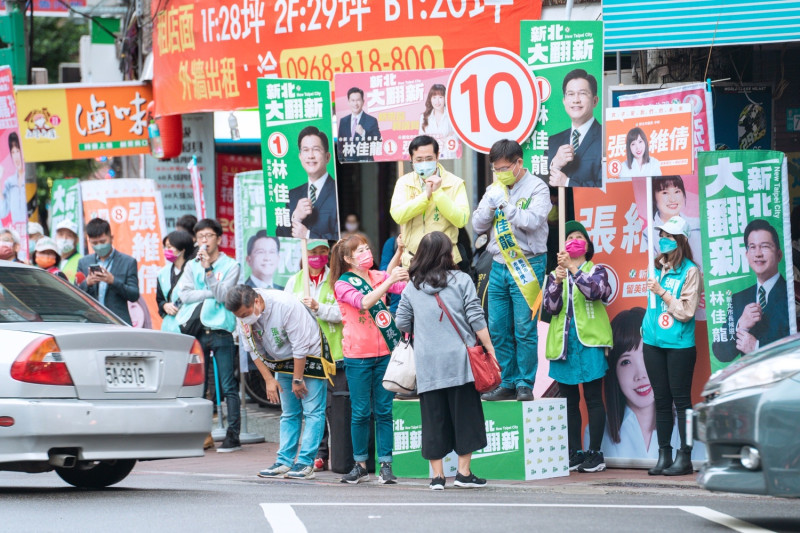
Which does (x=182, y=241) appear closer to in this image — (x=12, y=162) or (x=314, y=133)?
(x=314, y=133)

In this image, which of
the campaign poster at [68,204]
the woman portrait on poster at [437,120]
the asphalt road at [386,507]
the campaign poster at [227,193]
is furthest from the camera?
the campaign poster at [227,193]

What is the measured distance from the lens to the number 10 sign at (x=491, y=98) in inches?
429

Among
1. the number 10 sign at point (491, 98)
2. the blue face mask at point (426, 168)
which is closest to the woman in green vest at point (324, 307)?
the blue face mask at point (426, 168)

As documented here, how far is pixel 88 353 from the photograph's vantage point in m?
8.69

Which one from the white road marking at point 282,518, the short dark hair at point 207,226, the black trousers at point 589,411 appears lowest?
the white road marking at point 282,518

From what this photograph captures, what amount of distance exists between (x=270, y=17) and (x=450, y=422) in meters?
6.58

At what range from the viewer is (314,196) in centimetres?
1173

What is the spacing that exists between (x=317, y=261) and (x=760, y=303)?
3.74 meters

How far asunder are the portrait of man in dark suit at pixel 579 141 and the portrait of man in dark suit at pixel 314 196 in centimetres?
202

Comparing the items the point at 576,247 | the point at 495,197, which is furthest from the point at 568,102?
the point at 576,247

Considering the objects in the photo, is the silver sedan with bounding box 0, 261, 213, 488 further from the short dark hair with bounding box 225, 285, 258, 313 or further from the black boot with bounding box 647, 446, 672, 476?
the black boot with bounding box 647, 446, 672, 476

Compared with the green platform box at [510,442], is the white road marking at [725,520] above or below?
below

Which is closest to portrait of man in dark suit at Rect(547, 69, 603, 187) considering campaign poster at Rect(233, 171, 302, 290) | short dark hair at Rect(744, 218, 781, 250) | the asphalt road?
short dark hair at Rect(744, 218, 781, 250)

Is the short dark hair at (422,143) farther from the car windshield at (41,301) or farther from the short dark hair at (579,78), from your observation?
the car windshield at (41,301)
